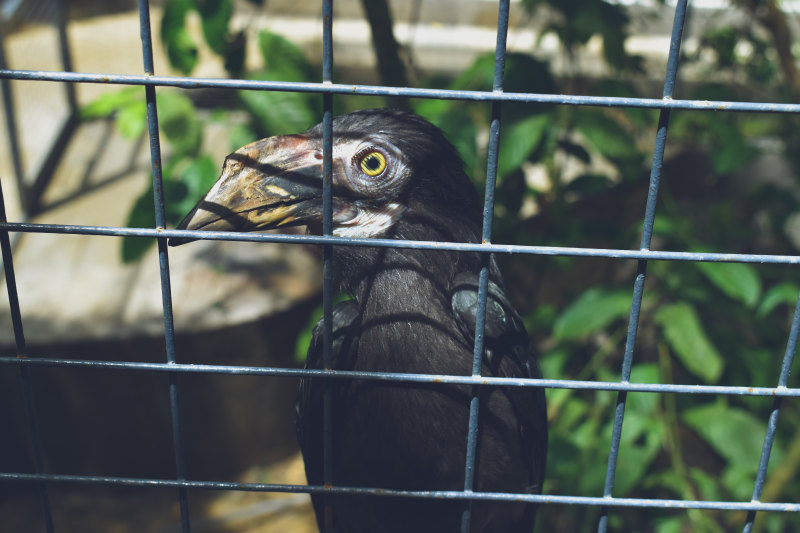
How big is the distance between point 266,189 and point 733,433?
1.63 meters

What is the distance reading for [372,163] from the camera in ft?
5.05

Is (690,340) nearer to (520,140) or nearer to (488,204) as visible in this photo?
(520,140)

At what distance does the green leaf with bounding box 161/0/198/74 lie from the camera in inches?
75.7

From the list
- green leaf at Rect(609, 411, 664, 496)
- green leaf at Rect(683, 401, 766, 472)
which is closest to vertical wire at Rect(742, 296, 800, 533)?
green leaf at Rect(609, 411, 664, 496)

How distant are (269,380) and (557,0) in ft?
8.25

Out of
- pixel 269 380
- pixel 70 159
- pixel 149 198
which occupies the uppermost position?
pixel 149 198

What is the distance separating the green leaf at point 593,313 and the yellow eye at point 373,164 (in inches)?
33.3

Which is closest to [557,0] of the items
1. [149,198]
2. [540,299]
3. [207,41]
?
[207,41]

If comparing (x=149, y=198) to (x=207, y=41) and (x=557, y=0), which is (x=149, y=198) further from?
(x=557, y=0)

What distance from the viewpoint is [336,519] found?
6.27 ft

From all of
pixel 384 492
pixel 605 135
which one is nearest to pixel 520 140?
pixel 605 135

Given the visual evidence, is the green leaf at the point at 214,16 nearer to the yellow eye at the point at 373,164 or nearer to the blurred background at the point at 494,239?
the blurred background at the point at 494,239

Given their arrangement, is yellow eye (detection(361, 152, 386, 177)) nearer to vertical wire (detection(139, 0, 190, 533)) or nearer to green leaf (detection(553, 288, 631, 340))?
vertical wire (detection(139, 0, 190, 533))

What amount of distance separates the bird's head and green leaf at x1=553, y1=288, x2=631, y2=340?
24.6 inches
